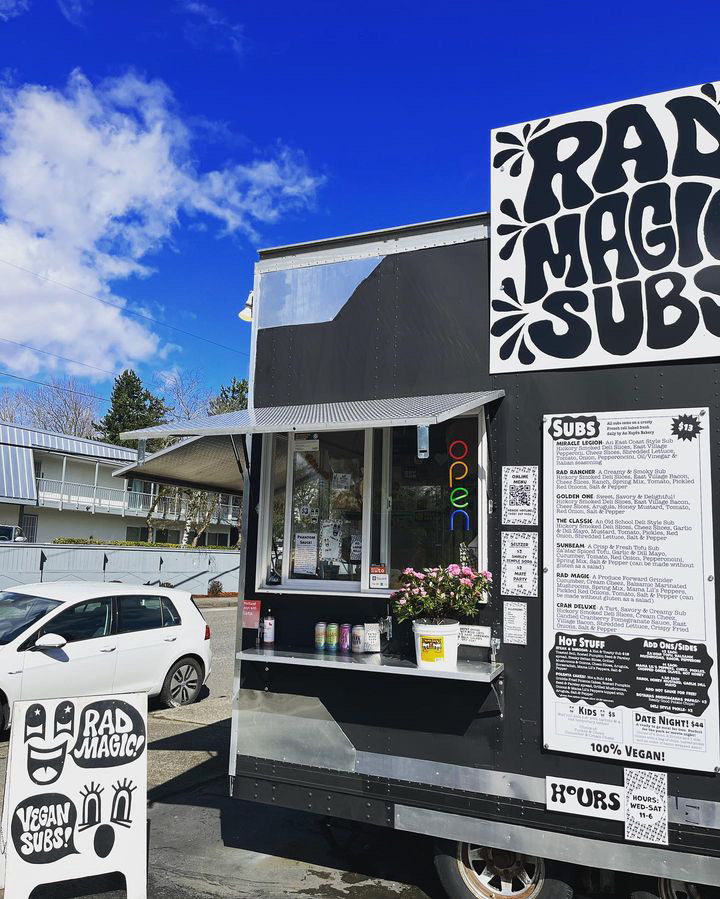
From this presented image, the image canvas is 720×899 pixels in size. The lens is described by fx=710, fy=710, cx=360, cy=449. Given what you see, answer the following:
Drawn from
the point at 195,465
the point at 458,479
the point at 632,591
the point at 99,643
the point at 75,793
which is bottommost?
the point at 75,793

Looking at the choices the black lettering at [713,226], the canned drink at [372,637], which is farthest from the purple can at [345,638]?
the black lettering at [713,226]

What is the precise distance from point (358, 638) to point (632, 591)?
173 cm

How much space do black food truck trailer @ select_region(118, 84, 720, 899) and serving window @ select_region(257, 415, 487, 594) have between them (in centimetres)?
2

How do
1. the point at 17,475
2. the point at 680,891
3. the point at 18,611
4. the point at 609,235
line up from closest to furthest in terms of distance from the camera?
the point at 680,891, the point at 609,235, the point at 18,611, the point at 17,475

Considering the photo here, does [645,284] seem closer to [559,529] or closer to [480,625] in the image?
[559,529]

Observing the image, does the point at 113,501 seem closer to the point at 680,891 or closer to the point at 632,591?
the point at 632,591

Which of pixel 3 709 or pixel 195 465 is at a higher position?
pixel 195 465

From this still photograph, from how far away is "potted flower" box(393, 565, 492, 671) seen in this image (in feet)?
13.6

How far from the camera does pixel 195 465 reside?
20.7 feet

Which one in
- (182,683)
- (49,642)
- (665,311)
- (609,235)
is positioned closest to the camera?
(665,311)

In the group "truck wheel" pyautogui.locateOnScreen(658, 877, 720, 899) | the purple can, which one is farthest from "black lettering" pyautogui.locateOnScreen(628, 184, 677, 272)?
"truck wheel" pyautogui.locateOnScreen(658, 877, 720, 899)

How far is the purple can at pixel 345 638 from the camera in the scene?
15.2 ft

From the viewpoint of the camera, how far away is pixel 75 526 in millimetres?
36844

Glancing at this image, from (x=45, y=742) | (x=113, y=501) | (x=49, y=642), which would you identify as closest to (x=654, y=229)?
(x=45, y=742)
